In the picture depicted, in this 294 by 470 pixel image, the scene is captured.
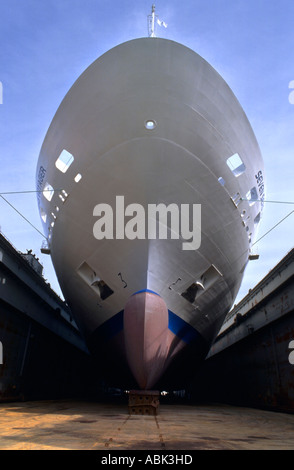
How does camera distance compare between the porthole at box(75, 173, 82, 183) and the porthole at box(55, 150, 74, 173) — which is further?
the porthole at box(55, 150, 74, 173)

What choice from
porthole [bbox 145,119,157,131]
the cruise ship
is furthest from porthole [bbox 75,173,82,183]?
porthole [bbox 145,119,157,131]

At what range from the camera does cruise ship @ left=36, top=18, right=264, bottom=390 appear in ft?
A: 22.3

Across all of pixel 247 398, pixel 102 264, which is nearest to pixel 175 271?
pixel 102 264

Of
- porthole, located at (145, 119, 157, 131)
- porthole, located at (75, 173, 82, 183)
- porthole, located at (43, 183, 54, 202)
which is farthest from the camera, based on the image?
porthole, located at (43, 183, 54, 202)

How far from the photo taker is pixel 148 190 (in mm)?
6930

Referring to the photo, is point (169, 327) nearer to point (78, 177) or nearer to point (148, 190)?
point (148, 190)

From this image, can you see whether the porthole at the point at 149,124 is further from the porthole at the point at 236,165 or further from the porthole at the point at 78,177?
the porthole at the point at 236,165

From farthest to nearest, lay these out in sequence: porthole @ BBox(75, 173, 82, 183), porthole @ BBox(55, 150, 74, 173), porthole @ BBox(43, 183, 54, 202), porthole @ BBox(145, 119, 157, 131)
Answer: porthole @ BBox(43, 183, 54, 202)
porthole @ BBox(55, 150, 74, 173)
porthole @ BBox(75, 173, 82, 183)
porthole @ BBox(145, 119, 157, 131)

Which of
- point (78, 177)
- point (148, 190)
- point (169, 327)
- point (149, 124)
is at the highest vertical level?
point (149, 124)

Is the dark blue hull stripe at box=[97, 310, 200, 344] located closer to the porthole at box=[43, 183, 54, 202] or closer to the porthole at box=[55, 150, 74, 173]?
the porthole at box=[43, 183, 54, 202]

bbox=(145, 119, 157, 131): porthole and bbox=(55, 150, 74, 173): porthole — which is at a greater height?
bbox=(145, 119, 157, 131): porthole

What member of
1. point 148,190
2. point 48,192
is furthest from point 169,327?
point 48,192

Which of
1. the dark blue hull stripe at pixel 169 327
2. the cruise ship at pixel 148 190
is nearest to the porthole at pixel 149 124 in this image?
the cruise ship at pixel 148 190
